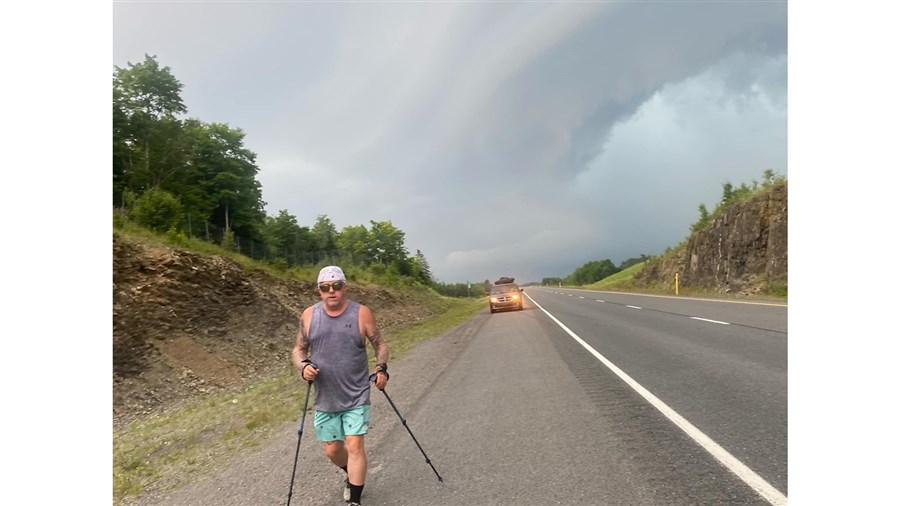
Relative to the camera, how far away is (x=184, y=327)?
13.9 metres

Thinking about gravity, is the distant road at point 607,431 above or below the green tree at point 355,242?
below

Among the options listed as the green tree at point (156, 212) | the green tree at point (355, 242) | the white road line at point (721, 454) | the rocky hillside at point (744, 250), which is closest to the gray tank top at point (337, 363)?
the white road line at point (721, 454)

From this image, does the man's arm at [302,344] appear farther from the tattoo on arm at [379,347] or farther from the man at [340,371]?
the tattoo on arm at [379,347]

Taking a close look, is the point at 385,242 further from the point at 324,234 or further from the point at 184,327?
the point at 184,327

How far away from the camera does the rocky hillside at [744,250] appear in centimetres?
2868

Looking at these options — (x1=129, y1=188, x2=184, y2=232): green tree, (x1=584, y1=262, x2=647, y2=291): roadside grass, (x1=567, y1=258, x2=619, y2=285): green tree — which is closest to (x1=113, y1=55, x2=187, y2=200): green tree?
(x1=129, y1=188, x2=184, y2=232): green tree

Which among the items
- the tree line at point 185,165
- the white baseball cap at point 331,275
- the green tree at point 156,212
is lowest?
the white baseball cap at point 331,275

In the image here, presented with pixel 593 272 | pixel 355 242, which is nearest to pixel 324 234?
pixel 355 242

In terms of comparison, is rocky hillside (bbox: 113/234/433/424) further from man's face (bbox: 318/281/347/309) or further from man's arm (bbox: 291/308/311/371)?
man's face (bbox: 318/281/347/309)

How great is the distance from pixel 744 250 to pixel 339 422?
121 feet
